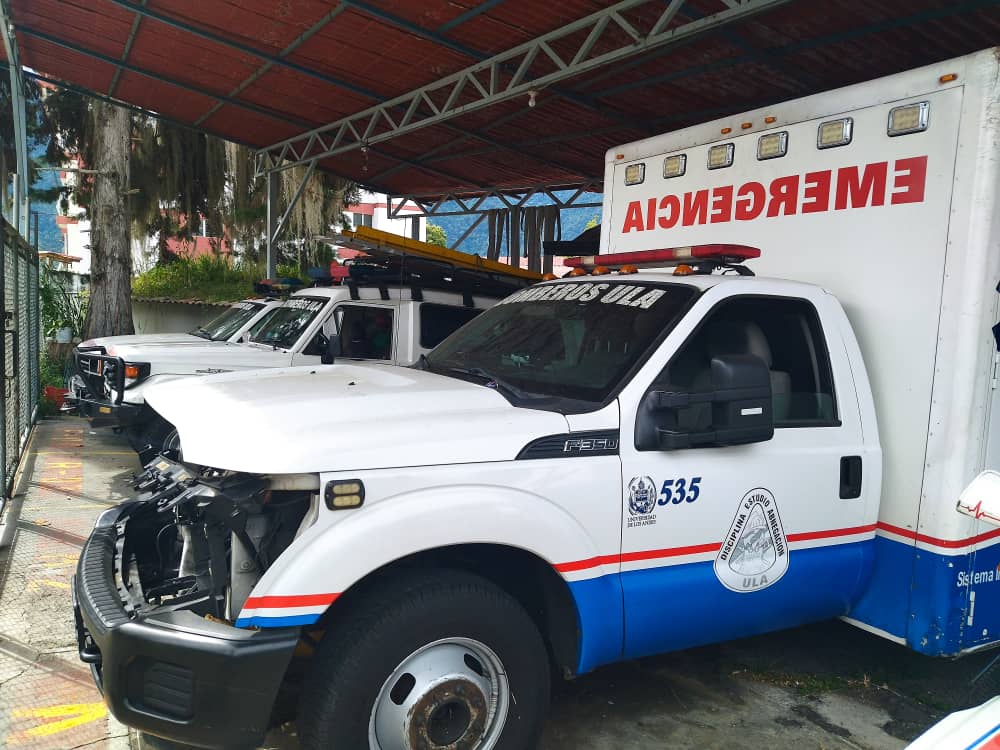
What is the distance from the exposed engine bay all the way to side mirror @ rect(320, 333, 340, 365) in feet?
13.3

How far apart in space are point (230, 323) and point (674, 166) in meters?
6.10

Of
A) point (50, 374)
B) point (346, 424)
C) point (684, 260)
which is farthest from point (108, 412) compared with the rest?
point (50, 374)

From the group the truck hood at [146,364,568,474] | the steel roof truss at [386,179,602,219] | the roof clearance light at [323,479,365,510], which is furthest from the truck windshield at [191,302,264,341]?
the roof clearance light at [323,479,365,510]

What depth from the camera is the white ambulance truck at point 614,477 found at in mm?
2547

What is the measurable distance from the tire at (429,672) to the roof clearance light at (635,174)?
9.85 feet

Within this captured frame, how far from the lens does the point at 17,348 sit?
6.92m

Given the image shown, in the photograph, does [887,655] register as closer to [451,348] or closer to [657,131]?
[451,348]

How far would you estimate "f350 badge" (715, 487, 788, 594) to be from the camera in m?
3.29

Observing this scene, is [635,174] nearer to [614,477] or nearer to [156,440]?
[614,477]

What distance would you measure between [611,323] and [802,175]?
1459 mm

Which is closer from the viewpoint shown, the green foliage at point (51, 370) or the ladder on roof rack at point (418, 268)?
the ladder on roof rack at point (418, 268)

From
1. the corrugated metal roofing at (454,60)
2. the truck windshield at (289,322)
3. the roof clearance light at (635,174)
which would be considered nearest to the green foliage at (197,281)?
the corrugated metal roofing at (454,60)

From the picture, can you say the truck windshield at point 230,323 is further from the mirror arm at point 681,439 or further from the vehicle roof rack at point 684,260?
the mirror arm at point 681,439

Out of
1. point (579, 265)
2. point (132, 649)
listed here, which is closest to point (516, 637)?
point (132, 649)
